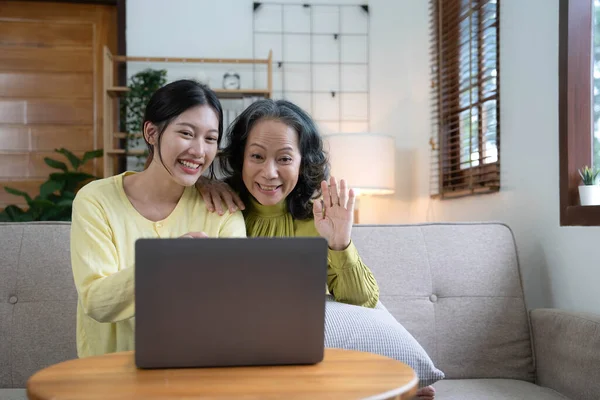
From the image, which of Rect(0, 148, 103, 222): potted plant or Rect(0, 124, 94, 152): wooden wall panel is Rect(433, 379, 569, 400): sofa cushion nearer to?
Rect(0, 148, 103, 222): potted plant

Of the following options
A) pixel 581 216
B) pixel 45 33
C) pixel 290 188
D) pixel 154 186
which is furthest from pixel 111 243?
pixel 45 33

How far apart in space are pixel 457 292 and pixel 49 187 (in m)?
2.51

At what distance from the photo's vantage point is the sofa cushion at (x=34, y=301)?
1855 mm

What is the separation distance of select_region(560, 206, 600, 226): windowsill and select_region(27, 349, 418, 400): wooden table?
3.63 feet

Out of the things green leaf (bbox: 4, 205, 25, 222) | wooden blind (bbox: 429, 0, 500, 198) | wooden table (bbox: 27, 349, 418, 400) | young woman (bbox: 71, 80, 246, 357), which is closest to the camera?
wooden table (bbox: 27, 349, 418, 400)

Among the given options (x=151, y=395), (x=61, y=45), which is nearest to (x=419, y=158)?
(x=61, y=45)

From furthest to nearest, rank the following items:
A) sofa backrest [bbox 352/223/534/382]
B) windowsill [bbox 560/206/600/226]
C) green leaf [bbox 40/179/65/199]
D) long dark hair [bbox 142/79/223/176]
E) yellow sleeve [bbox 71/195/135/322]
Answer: green leaf [bbox 40/179/65/199] < sofa backrest [bbox 352/223/534/382] < windowsill [bbox 560/206/600/226] < long dark hair [bbox 142/79/223/176] < yellow sleeve [bbox 71/195/135/322]

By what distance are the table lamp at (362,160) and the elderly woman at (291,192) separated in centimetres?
160

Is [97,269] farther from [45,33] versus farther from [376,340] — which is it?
[45,33]

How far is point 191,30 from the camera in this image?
410 centimetres

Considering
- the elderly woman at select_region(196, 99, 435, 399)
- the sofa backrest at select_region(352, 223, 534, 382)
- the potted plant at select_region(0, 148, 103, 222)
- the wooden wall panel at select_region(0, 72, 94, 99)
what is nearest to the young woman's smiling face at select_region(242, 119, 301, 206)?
the elderly woman at select_region(196, 99, 435, 399)

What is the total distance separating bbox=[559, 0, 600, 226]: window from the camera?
1994mm

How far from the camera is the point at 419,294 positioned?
2010mm

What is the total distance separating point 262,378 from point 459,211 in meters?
2.37
